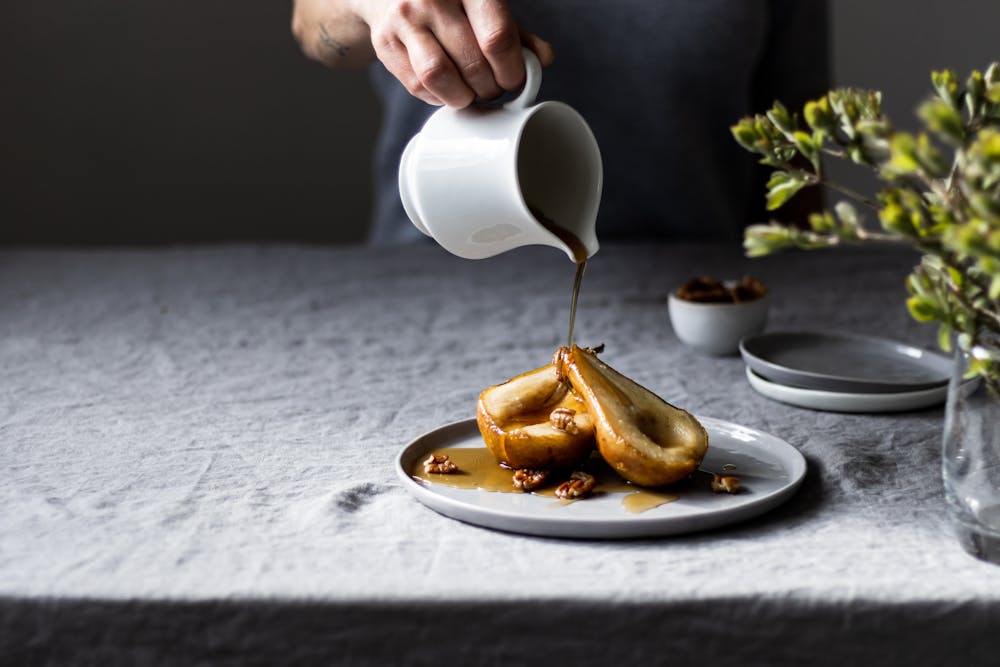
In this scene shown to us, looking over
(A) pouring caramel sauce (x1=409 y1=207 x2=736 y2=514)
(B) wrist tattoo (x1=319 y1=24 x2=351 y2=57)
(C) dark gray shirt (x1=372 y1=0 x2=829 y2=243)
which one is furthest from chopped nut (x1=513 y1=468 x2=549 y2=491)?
(C) dark gray shirt (x1=372 y1=0 x2=829 y2=243)

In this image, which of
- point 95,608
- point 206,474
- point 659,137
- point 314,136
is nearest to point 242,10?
point 314,136

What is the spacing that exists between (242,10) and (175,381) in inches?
78.7

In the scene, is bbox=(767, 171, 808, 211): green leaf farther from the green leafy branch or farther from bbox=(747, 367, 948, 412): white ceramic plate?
bbox=(747, 367, 948, 412): white ceramic plate

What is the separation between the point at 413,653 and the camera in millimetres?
709

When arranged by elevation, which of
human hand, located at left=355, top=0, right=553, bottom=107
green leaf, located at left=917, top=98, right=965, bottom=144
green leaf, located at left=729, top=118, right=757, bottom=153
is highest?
human hand, located at left=355, top=0, right=553, bottom=107

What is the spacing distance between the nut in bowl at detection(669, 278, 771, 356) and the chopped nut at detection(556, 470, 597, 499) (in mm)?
452

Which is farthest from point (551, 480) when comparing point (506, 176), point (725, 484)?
point (506, 176)

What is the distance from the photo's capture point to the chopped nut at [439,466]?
939 mm

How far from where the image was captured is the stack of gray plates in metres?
1.11

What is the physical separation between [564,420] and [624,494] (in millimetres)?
82

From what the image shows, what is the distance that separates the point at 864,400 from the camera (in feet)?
3.61

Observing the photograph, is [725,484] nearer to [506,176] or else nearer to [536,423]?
[536,423]

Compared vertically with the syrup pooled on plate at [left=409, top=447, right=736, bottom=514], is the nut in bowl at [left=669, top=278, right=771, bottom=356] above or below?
above

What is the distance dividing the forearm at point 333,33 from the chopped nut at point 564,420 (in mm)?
653
